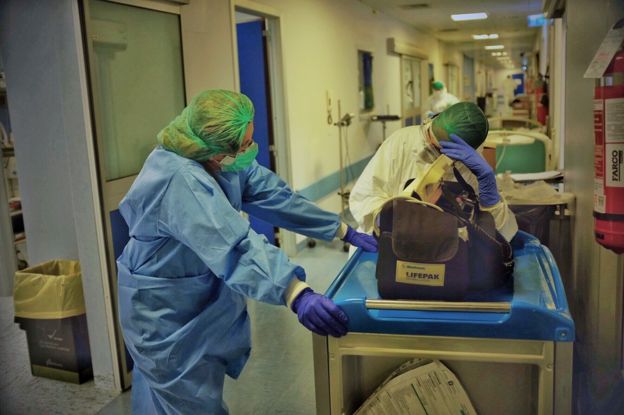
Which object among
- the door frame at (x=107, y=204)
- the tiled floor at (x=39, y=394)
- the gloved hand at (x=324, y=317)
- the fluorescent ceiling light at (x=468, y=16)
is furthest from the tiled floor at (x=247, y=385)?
the fluorescent ceiling light at (x=468, y=16)

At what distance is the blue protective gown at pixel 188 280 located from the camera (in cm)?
148

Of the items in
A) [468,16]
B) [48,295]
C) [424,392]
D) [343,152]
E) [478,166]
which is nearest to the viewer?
[424,392]

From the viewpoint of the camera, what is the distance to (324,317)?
4.39 ft

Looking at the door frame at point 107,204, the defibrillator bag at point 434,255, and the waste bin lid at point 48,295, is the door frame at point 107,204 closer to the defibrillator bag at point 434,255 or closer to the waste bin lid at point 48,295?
the waste bin lid at point 48,295

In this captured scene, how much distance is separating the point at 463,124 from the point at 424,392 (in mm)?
715

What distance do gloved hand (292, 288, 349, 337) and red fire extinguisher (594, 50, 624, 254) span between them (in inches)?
25.1

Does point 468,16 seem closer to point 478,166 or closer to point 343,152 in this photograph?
point 343,152

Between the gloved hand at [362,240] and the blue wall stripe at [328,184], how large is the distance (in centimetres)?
272

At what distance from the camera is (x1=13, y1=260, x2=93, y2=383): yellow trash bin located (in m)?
2.65

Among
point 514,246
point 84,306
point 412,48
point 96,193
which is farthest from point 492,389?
point 412,48

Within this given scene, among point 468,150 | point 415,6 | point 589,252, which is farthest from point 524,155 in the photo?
point 415,6

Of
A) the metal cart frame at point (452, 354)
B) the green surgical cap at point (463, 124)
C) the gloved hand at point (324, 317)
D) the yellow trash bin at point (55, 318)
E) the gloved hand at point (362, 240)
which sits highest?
the green surgical cap at point (463, 124)

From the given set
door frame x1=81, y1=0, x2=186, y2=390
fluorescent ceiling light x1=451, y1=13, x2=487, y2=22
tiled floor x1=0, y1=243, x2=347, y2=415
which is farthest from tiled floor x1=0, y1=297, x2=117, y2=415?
fluorescent ceiling light x1=451, y1=13, x2=487, y2=22

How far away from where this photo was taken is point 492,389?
139 cm
